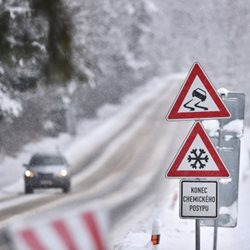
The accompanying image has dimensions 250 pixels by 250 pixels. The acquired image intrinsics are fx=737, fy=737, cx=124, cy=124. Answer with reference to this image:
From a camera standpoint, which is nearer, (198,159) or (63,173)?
(198,159)

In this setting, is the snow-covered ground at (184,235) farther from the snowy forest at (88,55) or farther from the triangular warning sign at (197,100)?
the triangular warning sign at (197,100)

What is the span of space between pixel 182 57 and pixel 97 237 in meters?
101

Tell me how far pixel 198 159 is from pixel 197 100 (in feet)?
2.16

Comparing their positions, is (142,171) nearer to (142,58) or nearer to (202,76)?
(202,76)

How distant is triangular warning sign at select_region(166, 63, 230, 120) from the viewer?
802 cm

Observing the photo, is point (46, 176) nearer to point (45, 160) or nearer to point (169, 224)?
point (45, 160)

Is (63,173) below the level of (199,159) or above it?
below

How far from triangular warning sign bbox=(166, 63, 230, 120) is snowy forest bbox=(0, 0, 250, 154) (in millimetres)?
1904

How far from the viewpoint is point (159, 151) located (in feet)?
146

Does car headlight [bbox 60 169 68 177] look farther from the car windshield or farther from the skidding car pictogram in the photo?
the skidding car pictogram

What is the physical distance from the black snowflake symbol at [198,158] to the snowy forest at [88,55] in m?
2.01

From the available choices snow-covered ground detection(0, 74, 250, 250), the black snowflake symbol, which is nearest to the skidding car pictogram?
the black snowflake symbol

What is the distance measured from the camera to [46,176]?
27.4 meters

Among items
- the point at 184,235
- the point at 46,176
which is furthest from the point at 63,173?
the point at 184,235
